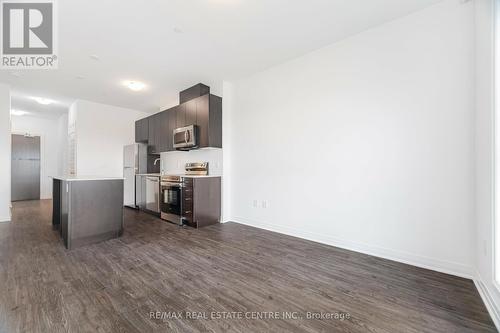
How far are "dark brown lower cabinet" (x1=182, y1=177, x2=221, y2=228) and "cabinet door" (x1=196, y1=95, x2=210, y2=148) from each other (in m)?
0.74

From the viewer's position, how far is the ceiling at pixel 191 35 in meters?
2.26

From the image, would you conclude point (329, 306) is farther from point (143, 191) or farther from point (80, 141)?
point (80, 141)

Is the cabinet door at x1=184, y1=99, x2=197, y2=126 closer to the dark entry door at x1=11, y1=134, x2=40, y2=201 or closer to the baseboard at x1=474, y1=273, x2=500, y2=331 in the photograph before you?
the baseboard at x1=474, y1=273, x2=500, y2=331

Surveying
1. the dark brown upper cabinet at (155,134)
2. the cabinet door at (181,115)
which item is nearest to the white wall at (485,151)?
the cabinet door at (181,115)

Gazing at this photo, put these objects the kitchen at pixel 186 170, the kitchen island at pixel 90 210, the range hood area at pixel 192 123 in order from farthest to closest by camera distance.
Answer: the range hood area at pixel 192 123 → the kitchen at pixel 186 170 → the kitchen island at pixel 90 210

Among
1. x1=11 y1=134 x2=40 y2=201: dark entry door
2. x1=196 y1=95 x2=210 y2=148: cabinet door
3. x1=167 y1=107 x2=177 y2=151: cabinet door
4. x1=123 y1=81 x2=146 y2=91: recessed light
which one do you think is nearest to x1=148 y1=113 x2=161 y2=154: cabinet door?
x1=167 y1=107 x2=177 y2=151: cabinet door

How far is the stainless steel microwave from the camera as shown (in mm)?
4160

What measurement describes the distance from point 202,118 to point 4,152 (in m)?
4.12

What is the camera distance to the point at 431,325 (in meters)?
1.45

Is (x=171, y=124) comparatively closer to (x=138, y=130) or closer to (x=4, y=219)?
(x=138, y=130)

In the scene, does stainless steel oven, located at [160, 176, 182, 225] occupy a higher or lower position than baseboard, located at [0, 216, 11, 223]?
higher

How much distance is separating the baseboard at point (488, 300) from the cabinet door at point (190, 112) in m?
4.35

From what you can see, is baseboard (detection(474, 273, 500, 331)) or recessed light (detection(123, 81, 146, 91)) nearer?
baseboard (detection(474, 273, 500, 331))

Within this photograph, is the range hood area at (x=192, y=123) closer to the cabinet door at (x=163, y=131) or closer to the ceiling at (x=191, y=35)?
the cabinet door at (x=163, y=131)
